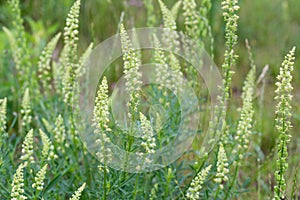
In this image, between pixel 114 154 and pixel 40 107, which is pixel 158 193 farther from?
pixel 40 107

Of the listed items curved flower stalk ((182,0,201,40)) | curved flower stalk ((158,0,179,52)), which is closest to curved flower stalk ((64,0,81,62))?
curved flower stalk ((158,0,179,52))

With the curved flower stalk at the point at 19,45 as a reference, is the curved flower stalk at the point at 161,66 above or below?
below

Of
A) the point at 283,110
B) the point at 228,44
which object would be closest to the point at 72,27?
the point at 228,44

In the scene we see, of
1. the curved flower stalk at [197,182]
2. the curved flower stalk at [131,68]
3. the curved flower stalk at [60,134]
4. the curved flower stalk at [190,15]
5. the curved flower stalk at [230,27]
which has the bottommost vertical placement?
the curved flower stalk at [197,182]

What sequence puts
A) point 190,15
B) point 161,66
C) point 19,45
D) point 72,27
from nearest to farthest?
point 72,27 < point 161,66 < point 190,15 < point 19,45

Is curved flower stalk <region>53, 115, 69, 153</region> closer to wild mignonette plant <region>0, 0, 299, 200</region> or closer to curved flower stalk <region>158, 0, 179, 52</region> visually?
wild mignonette plant <region>0, 0, 299, 200</region>

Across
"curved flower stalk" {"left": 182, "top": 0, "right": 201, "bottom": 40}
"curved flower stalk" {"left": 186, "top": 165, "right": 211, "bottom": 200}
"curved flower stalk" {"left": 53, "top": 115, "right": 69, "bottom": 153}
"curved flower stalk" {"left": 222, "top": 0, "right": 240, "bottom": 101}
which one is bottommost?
"curved flower stalk" {"left": 186, "top": 165, "right": 211, "bottom": 200}

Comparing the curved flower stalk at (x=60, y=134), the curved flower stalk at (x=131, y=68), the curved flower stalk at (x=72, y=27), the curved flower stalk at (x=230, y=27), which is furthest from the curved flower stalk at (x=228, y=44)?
the curved flower stalk at (x=60, y=134)

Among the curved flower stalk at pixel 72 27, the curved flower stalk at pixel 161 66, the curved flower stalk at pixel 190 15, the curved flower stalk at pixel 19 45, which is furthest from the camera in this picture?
the curved flower stalk at pixel 19 45

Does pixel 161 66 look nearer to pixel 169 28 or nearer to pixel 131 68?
pixel 169 28

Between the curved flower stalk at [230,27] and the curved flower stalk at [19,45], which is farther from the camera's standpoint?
the curved flower stalk at [19,45]

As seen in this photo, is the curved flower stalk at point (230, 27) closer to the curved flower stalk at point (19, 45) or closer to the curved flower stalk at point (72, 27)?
the curved flower stalk at point (72, 27)

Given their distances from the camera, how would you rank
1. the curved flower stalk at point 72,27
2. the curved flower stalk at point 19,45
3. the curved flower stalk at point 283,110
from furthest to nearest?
the curved flower stalk at point 19,45 < the curved flower stalk at point 72,27 < the curved flower stalk at point 283,110

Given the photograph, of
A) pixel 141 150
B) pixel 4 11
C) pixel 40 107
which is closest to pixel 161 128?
pixel 141 150
